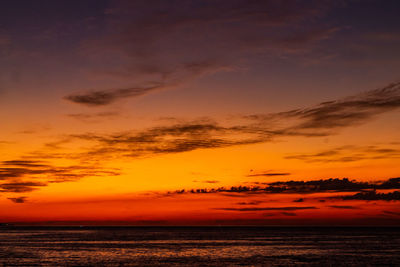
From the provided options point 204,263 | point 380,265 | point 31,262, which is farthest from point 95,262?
point 380,265

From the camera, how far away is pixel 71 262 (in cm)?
8462

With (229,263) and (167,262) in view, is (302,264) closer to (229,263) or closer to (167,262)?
(229,263)

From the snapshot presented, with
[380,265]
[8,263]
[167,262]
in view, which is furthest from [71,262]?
[380,265]

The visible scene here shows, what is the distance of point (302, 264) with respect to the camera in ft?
263

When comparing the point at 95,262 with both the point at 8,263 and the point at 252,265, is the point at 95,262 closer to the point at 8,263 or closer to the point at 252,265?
the point at 8,263

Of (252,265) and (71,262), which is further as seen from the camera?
(71,262)

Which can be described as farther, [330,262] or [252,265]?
[330,262]

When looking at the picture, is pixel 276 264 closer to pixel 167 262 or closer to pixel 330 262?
pixel 330 262

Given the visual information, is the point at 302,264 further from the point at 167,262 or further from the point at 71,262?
the point at 71,262

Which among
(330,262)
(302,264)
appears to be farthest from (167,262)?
(330,262)

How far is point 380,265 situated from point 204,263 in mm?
30825

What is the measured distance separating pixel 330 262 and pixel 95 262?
141 ft

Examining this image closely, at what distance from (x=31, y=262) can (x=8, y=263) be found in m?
4.12

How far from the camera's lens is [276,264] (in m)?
80.2
